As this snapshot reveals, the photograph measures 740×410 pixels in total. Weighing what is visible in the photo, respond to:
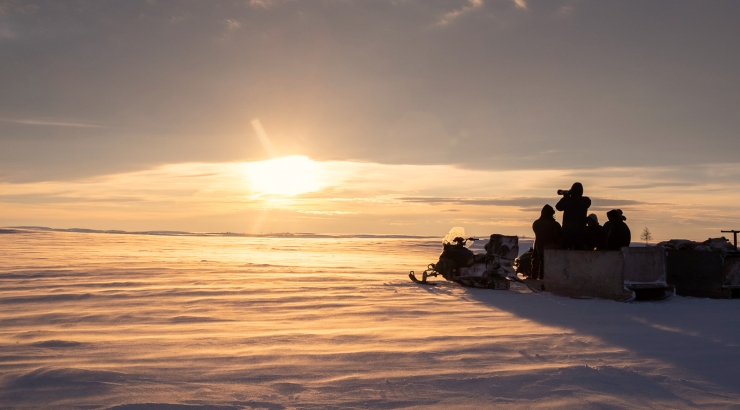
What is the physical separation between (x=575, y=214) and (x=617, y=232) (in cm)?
87

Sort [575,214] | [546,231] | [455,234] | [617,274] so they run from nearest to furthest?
1. [617,274]
2. [575,214]
3. [546,231]
4. [455,234]

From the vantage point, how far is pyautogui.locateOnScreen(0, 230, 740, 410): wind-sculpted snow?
4164 millimetres

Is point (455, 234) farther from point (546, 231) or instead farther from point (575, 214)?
point (575, 214)

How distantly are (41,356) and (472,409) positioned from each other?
4181 millimetres

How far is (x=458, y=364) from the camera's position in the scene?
202 inches

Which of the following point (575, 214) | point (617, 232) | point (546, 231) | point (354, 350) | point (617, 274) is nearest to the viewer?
point (354, 350)

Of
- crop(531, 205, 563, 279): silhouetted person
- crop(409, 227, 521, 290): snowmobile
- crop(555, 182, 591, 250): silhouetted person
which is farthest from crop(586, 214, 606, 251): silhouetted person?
crop(409, 227, 521, 290): snowmobile

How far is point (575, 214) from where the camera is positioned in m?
11.4

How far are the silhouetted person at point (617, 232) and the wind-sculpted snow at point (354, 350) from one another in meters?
1.55

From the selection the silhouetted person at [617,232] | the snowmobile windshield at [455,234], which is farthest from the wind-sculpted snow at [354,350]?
the snowmobile windshield at [455,234]

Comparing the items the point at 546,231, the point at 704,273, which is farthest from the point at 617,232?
the point at 704,273

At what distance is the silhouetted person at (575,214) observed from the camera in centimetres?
1132

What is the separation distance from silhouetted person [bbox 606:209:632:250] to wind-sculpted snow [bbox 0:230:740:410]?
1554mm

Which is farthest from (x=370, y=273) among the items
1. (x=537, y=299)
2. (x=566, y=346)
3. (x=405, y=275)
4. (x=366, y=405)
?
(x=366, y=405)
